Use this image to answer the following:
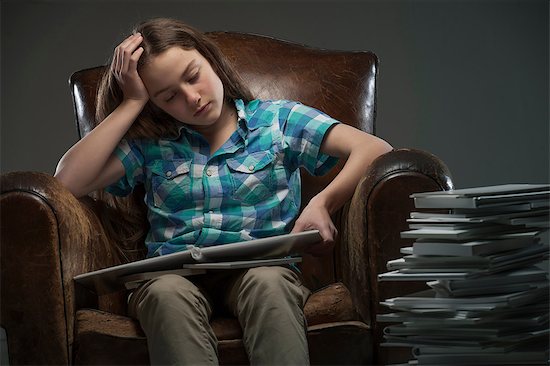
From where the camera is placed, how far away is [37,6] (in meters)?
3.49

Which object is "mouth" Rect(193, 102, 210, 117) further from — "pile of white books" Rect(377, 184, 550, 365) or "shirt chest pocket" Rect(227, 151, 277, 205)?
"pile of white books" Rect(377, 184, 550, 365)

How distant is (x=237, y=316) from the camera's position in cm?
194

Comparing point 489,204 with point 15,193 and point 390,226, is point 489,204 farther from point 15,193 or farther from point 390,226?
point 15,193

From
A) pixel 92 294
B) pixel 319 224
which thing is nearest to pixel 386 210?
pixel 319 224

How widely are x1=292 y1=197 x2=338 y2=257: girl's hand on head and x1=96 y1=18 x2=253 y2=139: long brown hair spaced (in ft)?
1.43

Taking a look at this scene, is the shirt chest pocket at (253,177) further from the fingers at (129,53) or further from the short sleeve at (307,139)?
the fingers at (129,53)

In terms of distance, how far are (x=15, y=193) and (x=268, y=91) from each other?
2.92 feet

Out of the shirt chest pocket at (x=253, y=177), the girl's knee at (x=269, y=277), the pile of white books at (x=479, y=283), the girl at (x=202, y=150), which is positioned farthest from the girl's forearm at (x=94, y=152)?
the pile of white books at (x=479, y=283)

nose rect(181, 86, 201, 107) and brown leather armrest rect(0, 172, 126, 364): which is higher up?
nose rect(181, 86, 201, 107)

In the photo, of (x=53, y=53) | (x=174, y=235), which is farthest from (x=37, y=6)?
(x=174, y=235)

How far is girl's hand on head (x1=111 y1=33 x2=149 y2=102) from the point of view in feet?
7.47

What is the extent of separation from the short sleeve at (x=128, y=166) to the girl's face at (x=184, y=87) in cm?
13

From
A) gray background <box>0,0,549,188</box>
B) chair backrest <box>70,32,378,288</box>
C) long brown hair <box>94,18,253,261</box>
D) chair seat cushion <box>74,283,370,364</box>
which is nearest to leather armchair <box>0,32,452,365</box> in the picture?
chair seat cushion <box>74,283,370,364</box>

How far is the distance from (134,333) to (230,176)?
0.52 meters
